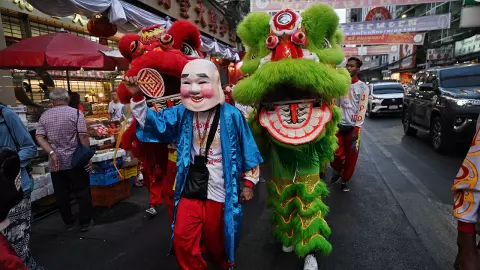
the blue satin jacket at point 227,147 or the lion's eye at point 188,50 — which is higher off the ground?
the lion's eye at point 188,50

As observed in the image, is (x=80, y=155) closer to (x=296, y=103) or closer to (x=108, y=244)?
(x=108, y=244)

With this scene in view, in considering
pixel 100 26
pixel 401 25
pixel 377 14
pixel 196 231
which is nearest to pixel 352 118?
pixel 196 231

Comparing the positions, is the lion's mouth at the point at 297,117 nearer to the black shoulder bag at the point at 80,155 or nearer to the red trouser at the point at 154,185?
the red trouser at the point at 154,185

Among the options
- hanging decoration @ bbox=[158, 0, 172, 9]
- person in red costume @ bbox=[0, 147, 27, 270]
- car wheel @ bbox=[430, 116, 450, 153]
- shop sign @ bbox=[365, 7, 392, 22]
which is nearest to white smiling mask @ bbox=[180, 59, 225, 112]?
person in red costume @ bbox=[0, 147, 27, 270]

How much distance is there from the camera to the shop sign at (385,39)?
669 inches

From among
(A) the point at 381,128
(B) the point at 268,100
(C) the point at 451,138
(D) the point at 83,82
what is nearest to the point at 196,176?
(B) the point at 268,100

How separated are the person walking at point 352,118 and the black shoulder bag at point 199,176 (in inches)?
109

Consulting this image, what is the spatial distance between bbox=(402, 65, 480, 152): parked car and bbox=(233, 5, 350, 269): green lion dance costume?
468 cm

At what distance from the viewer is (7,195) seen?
103cm

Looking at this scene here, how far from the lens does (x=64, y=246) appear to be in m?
3.52

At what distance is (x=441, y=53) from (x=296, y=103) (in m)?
25.4

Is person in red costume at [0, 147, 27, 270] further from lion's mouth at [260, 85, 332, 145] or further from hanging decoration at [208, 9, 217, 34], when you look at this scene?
hanging decoration at [208, 9, 217, 34]

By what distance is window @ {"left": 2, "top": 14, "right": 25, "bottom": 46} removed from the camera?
6664 mm

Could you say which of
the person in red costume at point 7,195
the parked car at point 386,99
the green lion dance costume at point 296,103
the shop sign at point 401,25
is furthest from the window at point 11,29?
the shop sign at point 401,25
